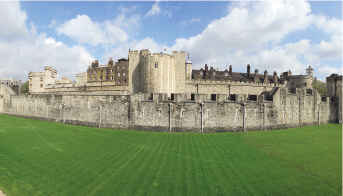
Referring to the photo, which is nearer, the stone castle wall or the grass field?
the grass field

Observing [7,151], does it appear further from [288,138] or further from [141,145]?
[288,138]

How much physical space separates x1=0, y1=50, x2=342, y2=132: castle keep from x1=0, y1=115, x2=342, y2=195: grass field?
547cm

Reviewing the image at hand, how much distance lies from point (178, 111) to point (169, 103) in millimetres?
1644

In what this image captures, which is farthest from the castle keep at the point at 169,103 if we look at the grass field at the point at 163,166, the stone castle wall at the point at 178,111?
the grass field at the point at 163,166

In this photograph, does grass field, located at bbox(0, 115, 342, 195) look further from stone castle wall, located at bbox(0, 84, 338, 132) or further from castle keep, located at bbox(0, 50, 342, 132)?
castle keep, located at bbox(0, 50, 342, 132)

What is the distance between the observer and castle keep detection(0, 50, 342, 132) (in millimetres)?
26297

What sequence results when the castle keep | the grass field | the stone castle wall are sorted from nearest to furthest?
1. the grass field
2. the stone castle wall
3. the castle keep

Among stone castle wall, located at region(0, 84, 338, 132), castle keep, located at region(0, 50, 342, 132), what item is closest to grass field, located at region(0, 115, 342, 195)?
stone castle wall, located at region(0, 84, 338, 132)

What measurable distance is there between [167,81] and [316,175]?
3055 cm

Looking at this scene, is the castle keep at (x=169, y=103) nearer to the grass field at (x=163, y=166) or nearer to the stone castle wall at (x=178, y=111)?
the stone castle wall at (x=178, y=111)

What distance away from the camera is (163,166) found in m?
13.6

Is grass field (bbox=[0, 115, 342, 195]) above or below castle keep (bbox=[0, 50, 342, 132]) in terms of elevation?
below

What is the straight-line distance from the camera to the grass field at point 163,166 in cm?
1054

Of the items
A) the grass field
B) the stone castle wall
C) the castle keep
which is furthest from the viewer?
the castle keep
